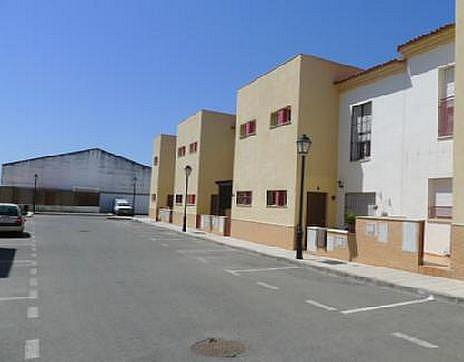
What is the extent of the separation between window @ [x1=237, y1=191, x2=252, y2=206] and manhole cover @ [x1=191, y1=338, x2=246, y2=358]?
1899 centimetres

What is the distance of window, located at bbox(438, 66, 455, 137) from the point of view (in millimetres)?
15326

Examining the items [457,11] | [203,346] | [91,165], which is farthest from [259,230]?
[91,165]

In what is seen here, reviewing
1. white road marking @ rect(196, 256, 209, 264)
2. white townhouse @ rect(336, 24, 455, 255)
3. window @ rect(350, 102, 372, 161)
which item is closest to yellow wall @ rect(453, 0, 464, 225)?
white townhouse @ rect(336, 24, 455, 255)

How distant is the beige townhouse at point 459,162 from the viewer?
40.5 feet

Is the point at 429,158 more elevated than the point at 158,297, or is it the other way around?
the point at 429,158

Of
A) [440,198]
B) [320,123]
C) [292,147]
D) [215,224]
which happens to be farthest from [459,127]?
[215,224]

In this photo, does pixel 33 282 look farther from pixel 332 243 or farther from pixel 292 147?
pixel 292 147

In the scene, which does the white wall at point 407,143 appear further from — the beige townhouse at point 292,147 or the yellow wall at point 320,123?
the beige townhouse at point 292,147

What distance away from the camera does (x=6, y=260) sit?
14.8 metres

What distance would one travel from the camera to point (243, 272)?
13930mm

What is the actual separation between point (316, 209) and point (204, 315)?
13386 mm

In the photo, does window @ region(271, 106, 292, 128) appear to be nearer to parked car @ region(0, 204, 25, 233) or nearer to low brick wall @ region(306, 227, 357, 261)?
low brick wall @ region(306, 227, 357, 261)

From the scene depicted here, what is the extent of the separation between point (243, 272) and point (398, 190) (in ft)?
21.9

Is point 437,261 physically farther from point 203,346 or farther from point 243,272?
point 203,346
